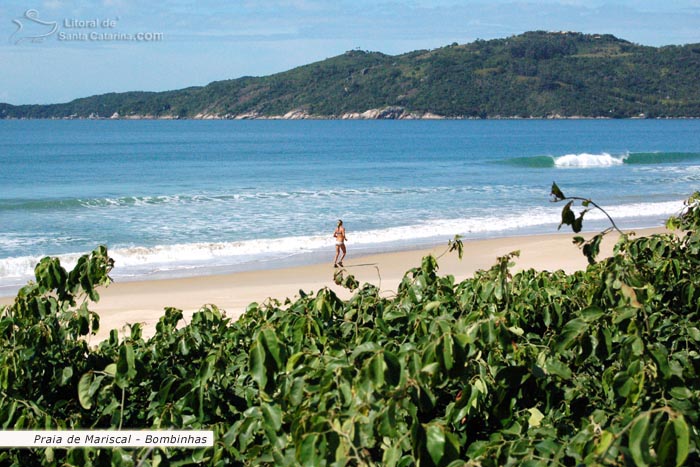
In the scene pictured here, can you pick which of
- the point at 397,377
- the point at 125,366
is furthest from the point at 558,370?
the point at 125,366

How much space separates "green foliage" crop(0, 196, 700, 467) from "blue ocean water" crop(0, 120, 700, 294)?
42.2ft

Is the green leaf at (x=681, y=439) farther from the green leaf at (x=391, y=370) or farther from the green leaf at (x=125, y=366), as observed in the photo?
the green leaf at (x=125, y=366)

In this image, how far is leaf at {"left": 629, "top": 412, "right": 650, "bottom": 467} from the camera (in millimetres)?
2287

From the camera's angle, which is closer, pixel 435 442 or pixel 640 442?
pixel 640 442

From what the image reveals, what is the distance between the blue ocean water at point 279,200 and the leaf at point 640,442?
15491 millimetres

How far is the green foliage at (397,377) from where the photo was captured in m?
2.80

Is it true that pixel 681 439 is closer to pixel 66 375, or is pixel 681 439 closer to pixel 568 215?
pixel 568 215

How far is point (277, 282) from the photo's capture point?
1636cm

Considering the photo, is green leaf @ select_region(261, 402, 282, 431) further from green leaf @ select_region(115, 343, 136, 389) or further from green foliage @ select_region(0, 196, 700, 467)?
green leaf @ select_region(115, 343, 136, 389)

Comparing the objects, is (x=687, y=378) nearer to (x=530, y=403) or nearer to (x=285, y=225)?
(x=530, y=403)

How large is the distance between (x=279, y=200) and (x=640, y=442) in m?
31.1

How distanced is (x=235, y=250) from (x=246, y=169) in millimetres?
31653

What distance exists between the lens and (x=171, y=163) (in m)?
57.6

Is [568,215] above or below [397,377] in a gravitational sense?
above
